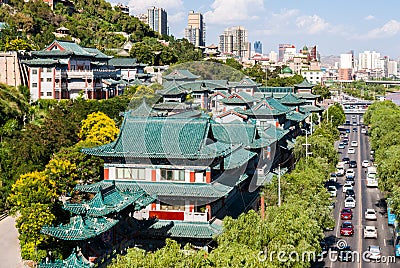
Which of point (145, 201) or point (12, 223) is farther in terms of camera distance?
point (12, 223)

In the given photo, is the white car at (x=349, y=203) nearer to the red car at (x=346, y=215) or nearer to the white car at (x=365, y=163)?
the red car at (x=346, y=215)

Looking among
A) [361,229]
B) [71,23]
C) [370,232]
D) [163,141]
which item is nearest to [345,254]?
[370,232]

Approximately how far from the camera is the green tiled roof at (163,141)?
2405 centimetres

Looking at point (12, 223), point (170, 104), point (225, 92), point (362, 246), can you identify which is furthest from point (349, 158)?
point (12, 223)

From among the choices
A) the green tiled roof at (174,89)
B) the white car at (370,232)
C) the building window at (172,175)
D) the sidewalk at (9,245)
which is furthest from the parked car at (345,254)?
the green tiled roof at (174,89)

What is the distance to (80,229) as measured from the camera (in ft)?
63.2

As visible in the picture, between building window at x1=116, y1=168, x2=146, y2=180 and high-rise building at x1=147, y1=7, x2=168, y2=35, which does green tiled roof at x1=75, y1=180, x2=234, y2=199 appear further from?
high-rise building at x1=147, y1=7, x2=168, y2=35

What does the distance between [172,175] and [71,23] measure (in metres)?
73.8

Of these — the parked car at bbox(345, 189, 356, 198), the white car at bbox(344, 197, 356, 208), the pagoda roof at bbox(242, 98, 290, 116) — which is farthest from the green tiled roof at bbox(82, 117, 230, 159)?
the pagoda roof at bbox(242, 98, 290, 116)

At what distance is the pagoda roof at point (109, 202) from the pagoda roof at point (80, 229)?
0.98 ft

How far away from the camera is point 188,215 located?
2391 centimetres

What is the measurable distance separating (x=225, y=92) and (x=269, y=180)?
64.4 feet

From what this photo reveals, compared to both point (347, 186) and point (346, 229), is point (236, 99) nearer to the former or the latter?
point (347, 186)

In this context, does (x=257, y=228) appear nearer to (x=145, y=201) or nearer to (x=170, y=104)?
(x=145, y=201)
